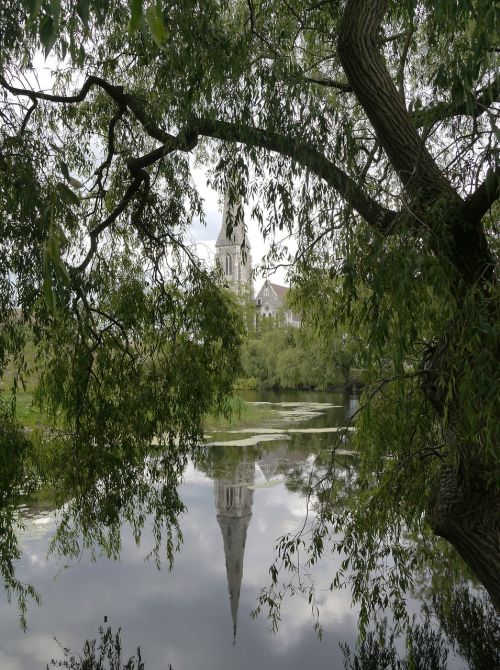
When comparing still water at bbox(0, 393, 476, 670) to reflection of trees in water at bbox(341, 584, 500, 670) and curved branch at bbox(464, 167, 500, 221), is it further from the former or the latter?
curved branch at bbox(464, 167, 500, 221)

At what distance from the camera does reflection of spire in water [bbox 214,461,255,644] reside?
589 centimetres

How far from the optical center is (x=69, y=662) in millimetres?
4270

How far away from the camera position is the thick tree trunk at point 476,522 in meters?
2.37

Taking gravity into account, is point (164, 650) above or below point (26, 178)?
below

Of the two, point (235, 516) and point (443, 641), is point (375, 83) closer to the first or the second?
point (443, 641)

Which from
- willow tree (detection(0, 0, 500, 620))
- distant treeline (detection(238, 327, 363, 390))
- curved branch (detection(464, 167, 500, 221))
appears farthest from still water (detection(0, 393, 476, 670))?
distant treeline (detection(238, 327, 363, 390))

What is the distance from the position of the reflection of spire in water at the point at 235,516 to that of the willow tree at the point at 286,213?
8.55 ft

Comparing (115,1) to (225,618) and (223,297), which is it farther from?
(225,618)

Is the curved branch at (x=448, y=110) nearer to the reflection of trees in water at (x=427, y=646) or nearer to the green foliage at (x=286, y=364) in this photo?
the reflection of trees in water at (x=427, y=646)

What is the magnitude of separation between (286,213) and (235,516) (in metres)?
4.93

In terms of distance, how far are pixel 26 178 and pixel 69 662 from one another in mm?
3191

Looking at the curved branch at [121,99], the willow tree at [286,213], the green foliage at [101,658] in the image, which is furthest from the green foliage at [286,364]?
the curved branch at [121,99]

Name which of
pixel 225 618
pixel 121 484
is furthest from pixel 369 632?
pixel 121 484

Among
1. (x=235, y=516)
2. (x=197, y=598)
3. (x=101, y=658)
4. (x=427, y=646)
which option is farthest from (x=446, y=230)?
(x=235, y=516)
